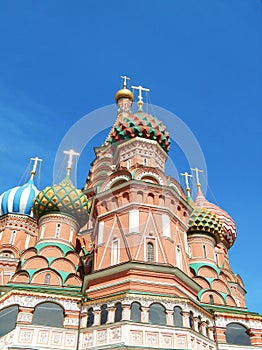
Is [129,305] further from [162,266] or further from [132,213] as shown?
[132,213]

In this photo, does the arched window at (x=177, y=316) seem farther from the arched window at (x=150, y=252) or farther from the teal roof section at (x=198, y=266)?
the teal roof section at (x=198, y=266)

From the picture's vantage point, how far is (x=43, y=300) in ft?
40.0

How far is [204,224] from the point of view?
17922 millimetres

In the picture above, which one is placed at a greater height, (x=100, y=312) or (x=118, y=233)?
(x=118, y=233)

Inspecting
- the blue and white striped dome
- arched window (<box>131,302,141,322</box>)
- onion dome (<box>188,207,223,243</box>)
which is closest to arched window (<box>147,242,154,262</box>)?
arched window (<box>131,302,141,322</box>)

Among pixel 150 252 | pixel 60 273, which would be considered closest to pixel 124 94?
pixel 60 273

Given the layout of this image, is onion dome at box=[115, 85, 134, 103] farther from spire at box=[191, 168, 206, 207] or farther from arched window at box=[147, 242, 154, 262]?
arched window at box=[147, 242, 154, 262]

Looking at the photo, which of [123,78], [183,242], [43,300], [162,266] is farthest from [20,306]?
[123,78]

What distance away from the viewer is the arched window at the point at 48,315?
11.9 metres

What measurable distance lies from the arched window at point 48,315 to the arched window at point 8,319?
2.05 feet

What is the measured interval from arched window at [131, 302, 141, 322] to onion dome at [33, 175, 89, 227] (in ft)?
23.2

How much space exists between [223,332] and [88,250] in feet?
25.4

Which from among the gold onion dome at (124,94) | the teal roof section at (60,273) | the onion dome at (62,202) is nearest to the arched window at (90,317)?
the teal roof section at (60,273)

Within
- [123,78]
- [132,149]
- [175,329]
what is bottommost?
[175,329]
